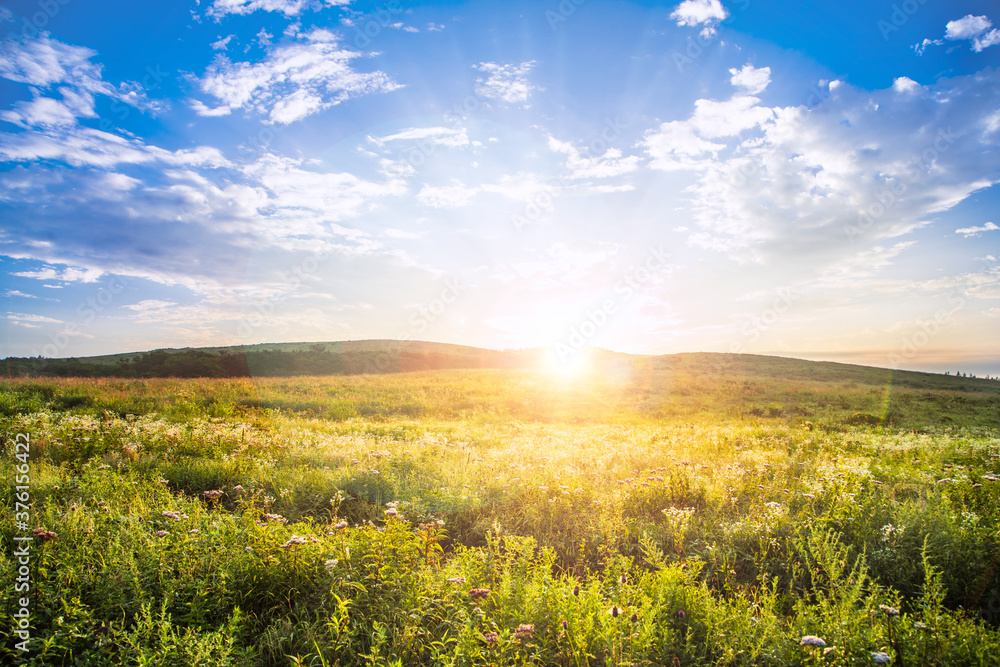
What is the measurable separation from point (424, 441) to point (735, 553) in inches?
322

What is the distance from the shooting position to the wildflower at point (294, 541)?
406cm

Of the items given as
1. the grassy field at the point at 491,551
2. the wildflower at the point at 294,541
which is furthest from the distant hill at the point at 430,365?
the wildflower at the point at 294,541

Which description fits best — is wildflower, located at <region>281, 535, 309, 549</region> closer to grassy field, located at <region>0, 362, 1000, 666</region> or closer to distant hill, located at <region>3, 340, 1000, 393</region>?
grassy field, located at <region>0, 362, 1000, 666</region>

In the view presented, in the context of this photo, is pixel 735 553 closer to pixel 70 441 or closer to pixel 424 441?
pixel 424 441

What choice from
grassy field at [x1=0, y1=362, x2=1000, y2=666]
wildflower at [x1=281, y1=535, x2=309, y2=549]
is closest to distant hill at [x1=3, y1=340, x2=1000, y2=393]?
grassy field at [x1=0, y1=362, x2=1000, y2=666]

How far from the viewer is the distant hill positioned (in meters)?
41.3

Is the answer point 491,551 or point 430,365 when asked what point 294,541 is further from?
point 430,365

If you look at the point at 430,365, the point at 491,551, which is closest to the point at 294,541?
the point at 491,551

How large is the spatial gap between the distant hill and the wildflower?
4162 centimetres

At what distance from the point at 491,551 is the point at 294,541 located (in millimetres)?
1909

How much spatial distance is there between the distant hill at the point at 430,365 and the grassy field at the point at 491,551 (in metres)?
35.4

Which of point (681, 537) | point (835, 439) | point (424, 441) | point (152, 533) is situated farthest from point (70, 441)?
point (835, 439)

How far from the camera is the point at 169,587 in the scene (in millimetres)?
3738

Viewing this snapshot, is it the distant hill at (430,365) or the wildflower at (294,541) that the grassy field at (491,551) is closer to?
the wildflower at (294,541)
